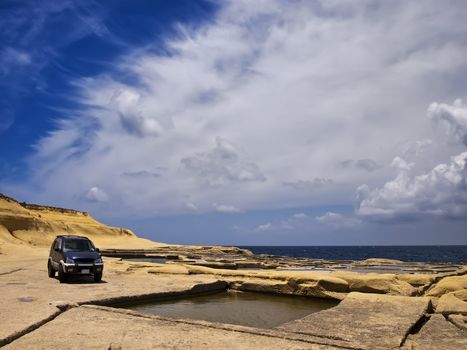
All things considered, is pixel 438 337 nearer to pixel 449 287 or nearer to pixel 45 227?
pixel 449 287

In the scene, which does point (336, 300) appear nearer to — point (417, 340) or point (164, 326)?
point (417, 340)

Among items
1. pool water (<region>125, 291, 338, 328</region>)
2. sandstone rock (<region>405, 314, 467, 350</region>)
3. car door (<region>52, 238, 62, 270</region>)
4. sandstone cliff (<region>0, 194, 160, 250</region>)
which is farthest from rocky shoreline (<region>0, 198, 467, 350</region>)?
sandstone cliff (<region>0, 194, 160, 250</region>)

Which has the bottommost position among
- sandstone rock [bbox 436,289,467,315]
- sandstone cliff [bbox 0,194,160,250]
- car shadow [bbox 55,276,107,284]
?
sandstone rock [bbox 436,289,467,315]

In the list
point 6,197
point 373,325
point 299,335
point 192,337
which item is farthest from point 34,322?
point 6,197

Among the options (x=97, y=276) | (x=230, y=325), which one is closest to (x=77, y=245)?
(x=97, y=276)

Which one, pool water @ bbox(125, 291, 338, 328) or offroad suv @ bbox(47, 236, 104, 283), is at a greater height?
offroad suv @ bbox(47, 236, 104, 283)

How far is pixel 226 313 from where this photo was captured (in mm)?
11680

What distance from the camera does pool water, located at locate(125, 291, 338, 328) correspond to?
10.9 metres

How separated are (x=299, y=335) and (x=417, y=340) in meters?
2.16

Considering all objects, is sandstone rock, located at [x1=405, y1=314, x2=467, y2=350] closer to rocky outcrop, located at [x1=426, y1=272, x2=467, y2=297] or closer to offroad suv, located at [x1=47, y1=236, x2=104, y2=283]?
rocky outcrop, located at [x1=426, y1=272, x2=467, y2=297]

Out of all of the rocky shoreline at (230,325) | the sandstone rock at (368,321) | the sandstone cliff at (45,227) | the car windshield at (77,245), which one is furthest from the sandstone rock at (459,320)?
the sandstone cliff at (45,227)

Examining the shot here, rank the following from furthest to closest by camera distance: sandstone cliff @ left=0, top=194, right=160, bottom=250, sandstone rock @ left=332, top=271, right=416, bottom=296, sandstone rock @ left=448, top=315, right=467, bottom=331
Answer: sandstone cliff @ left=0, top=194, right=160, bottom=250, sandstone rock @ left=332, top=271, right=416, bottom=296, sandstone rock @ left=448, top=315, right=467, bottom=331

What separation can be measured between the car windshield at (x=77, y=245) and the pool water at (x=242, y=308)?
493cm

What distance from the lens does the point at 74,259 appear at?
48.6 ft
